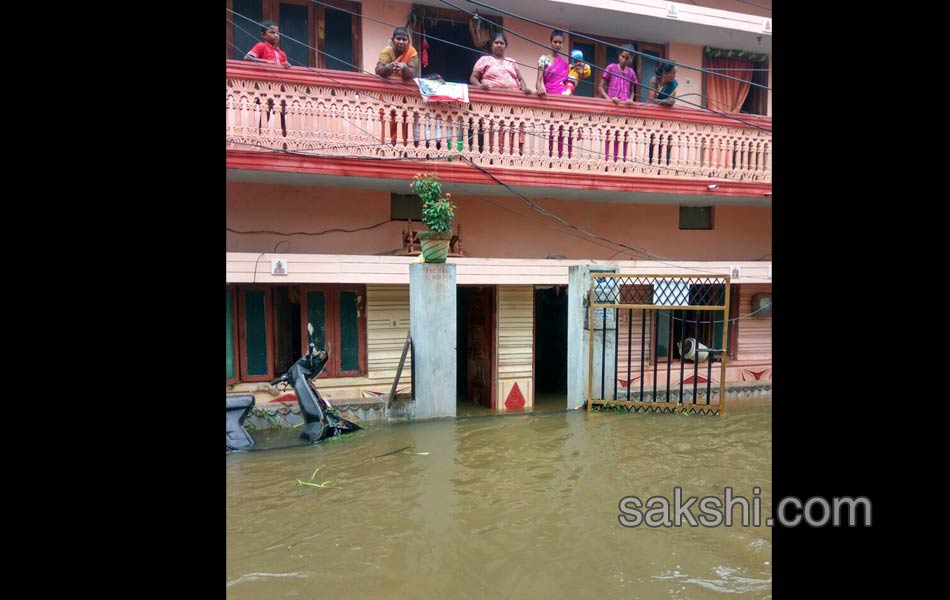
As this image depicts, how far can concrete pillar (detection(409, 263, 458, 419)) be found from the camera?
7551 millimetres

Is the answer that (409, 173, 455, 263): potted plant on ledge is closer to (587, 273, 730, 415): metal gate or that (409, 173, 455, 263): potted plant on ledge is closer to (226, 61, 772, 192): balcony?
(226, 61, 772, 192): balcony

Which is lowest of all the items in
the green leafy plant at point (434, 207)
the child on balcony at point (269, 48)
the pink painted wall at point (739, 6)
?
the green leafy plant at point (434, 207)

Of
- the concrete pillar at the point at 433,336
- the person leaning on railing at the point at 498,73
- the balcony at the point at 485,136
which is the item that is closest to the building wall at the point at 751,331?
→ the balcony at the point at 485,136

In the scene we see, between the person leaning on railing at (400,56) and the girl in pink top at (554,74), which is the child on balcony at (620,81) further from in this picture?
the person leaning on railing at (400,56)

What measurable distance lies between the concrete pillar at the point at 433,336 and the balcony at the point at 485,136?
2.02 m

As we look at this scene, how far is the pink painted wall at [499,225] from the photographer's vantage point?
30.1ft

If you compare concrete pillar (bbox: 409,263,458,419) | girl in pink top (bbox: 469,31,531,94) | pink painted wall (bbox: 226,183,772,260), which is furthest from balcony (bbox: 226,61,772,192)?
concrete pillar (bbox: 409,263,458,419)

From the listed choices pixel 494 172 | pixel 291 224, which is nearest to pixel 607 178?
pixel 494 172

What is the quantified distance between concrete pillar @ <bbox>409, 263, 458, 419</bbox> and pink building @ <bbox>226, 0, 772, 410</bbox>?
888mm

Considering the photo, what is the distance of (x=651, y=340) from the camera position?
1071 cm

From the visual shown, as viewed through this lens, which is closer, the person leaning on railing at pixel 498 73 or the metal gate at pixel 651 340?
the metal gate at pixel 651 340

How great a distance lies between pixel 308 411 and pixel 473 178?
14.9 feet

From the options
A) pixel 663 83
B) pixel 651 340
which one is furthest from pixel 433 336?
pixel 663 83
